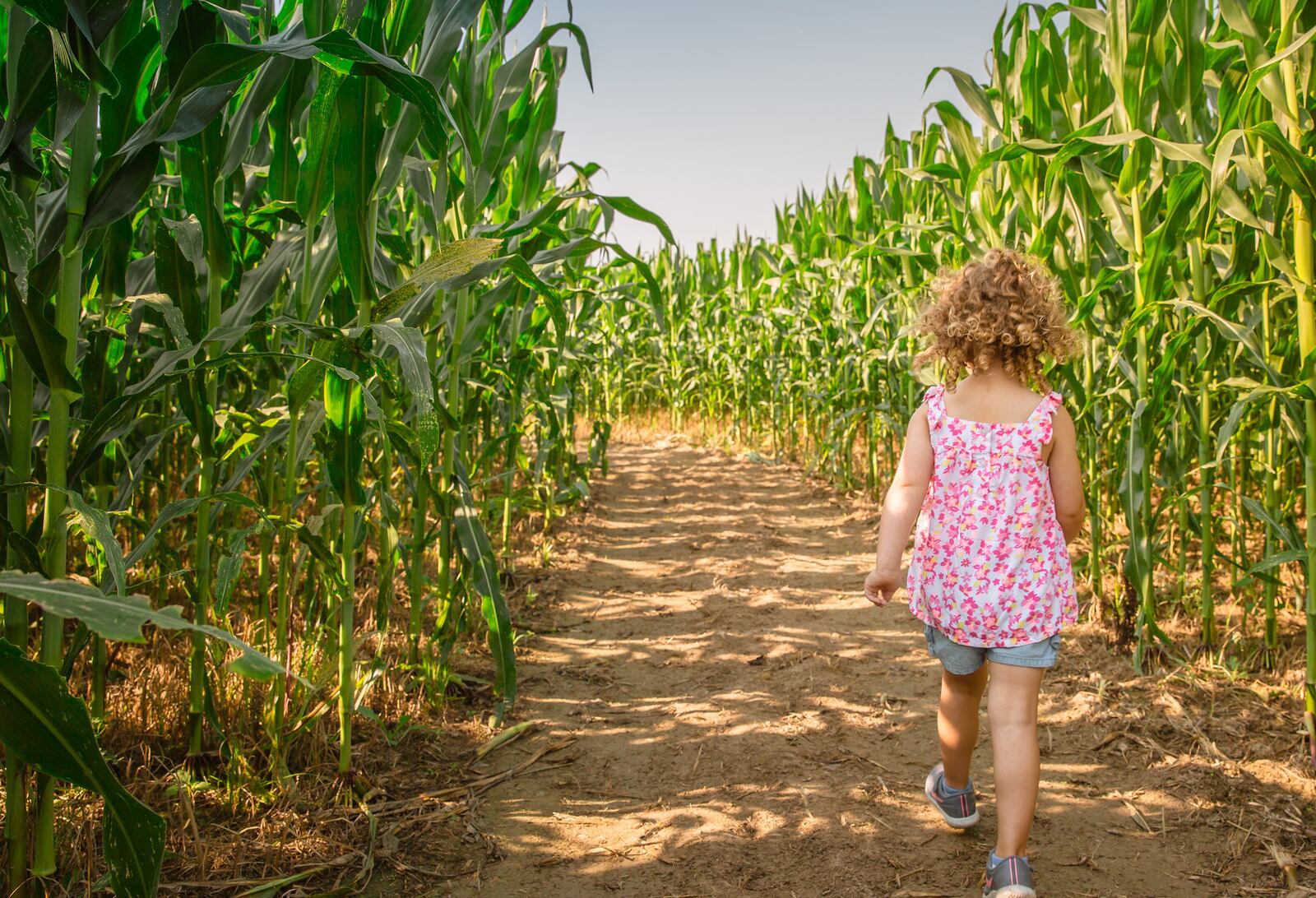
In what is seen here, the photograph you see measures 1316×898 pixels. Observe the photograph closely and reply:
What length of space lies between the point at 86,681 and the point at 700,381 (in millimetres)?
9788

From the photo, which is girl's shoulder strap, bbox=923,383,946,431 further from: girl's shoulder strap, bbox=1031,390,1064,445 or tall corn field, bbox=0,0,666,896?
tall corn field, bbox=0,0,666,896

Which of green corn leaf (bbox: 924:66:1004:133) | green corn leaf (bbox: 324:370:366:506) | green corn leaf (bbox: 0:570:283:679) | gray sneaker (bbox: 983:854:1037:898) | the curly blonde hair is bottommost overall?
gray sneaker (bbox: 983:854:1037:898)

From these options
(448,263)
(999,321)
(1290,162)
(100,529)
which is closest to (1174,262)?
(1290,162)

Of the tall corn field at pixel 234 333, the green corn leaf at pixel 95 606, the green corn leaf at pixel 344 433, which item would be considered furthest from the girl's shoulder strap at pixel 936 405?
the green corn leaf at pixel 95 606

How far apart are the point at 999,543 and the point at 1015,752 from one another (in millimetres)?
490

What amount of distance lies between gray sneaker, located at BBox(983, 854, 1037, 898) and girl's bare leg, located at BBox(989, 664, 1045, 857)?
0.02 m

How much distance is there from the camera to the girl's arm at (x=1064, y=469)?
213cm

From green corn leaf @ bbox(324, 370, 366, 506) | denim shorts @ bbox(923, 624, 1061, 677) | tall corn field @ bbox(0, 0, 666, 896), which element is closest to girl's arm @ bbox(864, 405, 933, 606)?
denim shorts @ bbox(923, 624, 1061, 677)

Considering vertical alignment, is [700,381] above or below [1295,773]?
above

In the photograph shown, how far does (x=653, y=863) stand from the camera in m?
2.18

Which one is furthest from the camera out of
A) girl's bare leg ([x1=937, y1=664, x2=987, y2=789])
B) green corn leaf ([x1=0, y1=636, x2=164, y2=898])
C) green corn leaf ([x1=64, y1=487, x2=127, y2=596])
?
girl's bare leg ([x1=937, y1=664, x2=987, y2=789])

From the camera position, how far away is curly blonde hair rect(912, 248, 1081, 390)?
2.17m

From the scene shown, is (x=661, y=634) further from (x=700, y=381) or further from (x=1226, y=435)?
(x=700, y=381)

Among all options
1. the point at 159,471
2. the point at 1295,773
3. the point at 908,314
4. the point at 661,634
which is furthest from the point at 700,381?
the point at 1295,773
